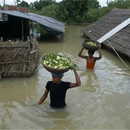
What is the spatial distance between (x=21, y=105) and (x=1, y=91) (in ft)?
3.81

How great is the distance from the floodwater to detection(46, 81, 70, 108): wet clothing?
0.38 metres

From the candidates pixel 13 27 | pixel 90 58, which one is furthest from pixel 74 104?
pixel 13 27

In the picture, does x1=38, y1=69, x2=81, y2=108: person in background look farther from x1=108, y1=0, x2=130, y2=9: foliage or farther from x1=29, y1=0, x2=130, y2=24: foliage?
x1=108, y1=0, x2=130, y2=9: foliage

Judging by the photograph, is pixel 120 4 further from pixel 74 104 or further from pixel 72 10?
pixel 74 104

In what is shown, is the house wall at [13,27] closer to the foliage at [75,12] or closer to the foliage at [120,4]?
the foliage at [75,12]

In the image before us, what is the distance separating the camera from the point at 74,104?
5.24 m

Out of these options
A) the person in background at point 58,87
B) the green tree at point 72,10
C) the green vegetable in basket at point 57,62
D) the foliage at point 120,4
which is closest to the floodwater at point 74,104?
the person in background at point 58,87

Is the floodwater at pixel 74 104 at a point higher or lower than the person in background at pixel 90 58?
lower

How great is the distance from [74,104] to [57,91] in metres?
1.19

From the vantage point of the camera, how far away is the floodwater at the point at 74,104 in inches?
171

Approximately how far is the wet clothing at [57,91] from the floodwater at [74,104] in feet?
1.24

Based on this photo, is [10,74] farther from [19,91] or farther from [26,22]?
[26,22]

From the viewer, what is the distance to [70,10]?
31.3 meters

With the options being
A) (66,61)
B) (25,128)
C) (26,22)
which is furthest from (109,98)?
(26,22)
